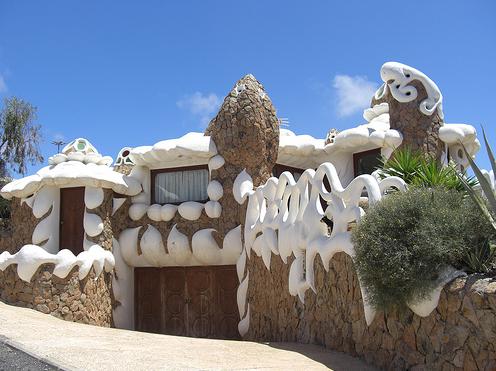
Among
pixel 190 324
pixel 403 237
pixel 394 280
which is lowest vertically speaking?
pixel 190 324

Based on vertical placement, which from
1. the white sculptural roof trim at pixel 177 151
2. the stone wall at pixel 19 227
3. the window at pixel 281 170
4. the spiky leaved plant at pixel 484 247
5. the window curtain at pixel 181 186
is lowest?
the spiky leaved plant at pixel 484 247

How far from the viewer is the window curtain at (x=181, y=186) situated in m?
16.0

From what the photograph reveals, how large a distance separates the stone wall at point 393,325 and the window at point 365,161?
5932 mm

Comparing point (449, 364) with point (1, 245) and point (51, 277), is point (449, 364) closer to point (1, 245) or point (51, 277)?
point (51, 277)

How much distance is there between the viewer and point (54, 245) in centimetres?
1516

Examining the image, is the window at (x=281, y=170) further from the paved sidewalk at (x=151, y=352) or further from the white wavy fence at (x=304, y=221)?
the paved sidewalk at (x=151, y=352)

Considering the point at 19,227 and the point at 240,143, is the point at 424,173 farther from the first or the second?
the point at 19,227

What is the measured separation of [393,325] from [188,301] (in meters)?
9.56

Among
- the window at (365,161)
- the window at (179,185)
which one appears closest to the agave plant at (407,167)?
the window at (365,161)

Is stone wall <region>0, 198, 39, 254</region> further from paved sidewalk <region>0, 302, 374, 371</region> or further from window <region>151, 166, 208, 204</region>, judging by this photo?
paved sidewalk <region>0, 302, 374, 371</region>

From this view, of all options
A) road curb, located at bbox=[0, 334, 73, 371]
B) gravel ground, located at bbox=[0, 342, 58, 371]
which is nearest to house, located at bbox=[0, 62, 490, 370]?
road curb, located at bbox=[0, 334, 73, 371]

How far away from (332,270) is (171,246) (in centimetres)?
744

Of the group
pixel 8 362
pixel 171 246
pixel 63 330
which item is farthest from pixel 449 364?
pixel 171 246

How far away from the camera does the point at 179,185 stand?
1625cm
